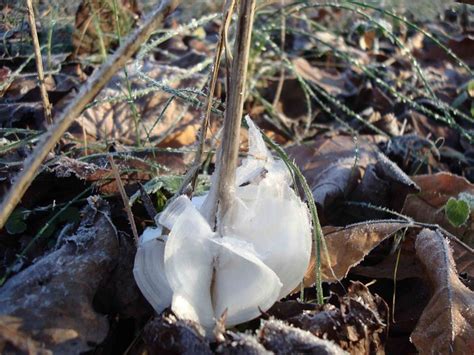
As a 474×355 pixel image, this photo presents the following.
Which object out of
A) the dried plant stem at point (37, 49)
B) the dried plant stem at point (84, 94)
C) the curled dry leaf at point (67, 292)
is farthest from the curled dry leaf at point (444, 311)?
the dried plant stem at point (37, 49)

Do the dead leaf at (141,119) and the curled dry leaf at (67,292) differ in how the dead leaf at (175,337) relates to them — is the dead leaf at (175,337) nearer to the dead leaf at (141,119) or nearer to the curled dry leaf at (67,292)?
the curled dry leaf at (67,292)

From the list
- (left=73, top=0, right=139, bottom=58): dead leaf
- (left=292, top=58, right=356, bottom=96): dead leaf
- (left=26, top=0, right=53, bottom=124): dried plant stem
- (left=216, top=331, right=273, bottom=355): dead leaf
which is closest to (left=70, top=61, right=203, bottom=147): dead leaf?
(left=73, top=0, right=139, bottom=58): dead leaf

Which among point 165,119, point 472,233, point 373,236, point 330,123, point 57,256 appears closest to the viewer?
point 57,256

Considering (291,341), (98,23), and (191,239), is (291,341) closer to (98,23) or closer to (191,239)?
(191,239)

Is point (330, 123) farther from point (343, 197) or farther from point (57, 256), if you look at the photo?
point (57, 256)

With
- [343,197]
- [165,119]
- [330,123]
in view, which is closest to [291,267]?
[343,197]

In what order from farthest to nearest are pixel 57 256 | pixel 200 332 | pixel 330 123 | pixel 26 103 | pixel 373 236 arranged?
pixel 330 123 < pixel 26 103 < pixel 373 236 < pixel 57 256 < pixel 200 332
